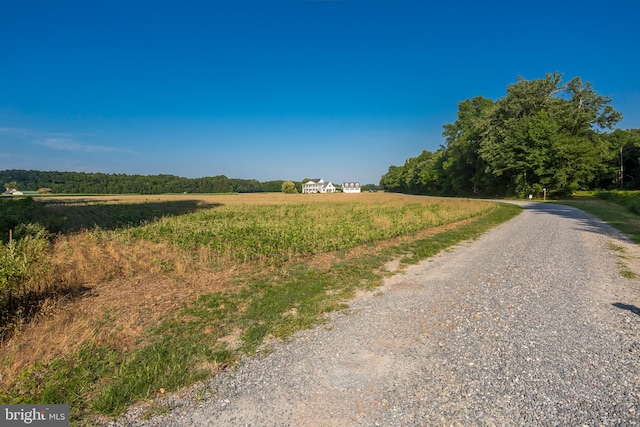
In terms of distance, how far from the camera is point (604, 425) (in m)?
2.69

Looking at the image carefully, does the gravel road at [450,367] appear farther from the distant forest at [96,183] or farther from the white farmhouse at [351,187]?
the white farmhouse at [351,187]

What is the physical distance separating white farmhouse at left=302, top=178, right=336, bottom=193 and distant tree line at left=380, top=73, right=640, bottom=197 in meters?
97.0

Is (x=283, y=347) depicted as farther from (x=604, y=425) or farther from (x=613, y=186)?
(x=613, y=186)

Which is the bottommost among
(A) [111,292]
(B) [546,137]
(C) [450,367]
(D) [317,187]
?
(A) [111,292]

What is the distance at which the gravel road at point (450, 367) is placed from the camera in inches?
113

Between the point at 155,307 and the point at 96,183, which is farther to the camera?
the point at 96,183

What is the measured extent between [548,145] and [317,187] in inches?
4680

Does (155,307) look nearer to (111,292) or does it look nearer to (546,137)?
(111,292)

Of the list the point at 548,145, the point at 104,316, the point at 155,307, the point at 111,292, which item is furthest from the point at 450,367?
the point at 548,145

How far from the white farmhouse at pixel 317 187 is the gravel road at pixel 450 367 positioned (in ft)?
487

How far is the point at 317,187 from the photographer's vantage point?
157375 millimetres

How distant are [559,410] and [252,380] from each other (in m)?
3.13

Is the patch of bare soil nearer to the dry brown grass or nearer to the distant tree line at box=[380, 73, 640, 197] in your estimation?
the dry brown grass

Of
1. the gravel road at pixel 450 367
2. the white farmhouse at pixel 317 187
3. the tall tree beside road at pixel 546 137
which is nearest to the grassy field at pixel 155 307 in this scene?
the gravel road at pixel 450 367
